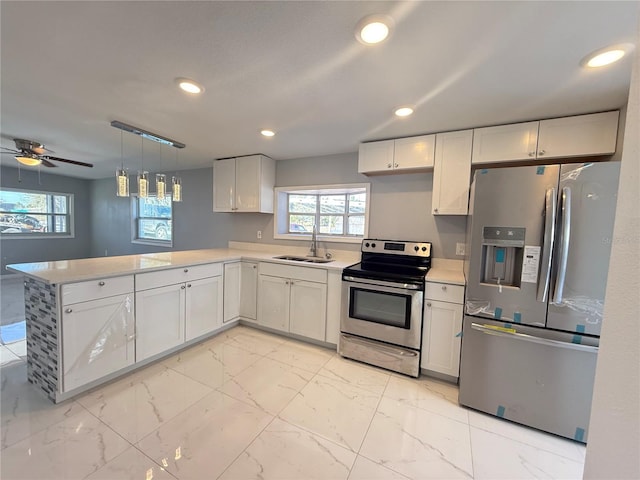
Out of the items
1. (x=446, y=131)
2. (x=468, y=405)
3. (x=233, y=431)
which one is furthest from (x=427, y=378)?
(x=446, y=131)

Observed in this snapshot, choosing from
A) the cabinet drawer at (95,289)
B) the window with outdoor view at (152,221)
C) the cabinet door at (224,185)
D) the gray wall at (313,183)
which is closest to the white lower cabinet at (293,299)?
the gray wall at (313,183)

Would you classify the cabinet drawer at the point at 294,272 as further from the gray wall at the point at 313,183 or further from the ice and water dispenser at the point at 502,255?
the ice and water dispenser at the point at 502,255

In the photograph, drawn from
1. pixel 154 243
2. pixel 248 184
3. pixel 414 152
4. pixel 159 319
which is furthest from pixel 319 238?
pixel 154 243

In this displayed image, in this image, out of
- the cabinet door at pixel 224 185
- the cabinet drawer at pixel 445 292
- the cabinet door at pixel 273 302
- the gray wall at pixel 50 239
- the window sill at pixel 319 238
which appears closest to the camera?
the cabinet drawer at pixel 445 292

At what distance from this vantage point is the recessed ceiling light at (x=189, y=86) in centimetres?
171

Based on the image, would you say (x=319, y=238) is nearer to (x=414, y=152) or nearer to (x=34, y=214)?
(x=414, y=152)

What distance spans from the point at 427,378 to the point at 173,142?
11.7ft

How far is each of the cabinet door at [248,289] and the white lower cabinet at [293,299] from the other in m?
0.08

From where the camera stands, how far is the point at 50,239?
5711 mm

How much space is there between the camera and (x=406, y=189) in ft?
9.45

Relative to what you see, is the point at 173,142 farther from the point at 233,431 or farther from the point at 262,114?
the point at 233,431

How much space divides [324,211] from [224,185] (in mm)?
1471

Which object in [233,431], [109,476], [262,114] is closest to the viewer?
[109,476]

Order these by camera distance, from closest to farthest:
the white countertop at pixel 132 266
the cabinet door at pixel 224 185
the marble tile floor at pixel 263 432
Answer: the marble tile floor at pixel 263 432, the white countertop at pixel 132 266, the cabinet door at pixel 224 185
